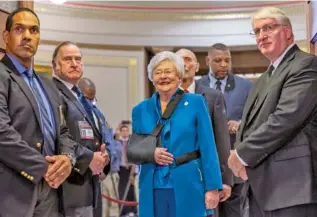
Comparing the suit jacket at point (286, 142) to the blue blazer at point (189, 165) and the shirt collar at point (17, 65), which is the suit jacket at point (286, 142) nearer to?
the blue blazer at point (189, 165)

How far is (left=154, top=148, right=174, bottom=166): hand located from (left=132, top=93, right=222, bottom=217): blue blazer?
0.04 meters

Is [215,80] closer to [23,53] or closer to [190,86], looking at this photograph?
[190,86]

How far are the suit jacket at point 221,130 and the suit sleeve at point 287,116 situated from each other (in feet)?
2.50

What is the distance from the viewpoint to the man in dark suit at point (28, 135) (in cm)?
212

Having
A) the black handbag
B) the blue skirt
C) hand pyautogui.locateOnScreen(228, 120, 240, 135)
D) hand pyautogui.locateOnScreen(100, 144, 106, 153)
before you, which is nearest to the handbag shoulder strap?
the black handbag

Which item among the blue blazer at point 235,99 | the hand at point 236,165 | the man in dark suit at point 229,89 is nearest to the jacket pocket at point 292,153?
the hand at point 236,165

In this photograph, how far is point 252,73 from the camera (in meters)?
8.42

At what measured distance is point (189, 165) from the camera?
2.50 metres

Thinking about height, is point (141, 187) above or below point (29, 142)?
below

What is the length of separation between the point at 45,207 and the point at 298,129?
114 centimetres

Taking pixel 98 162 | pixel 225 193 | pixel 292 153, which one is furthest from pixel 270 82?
pixel 98 162

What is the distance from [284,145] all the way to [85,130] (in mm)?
1116

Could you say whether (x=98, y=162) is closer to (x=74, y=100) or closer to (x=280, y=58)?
(x=74, y=100)

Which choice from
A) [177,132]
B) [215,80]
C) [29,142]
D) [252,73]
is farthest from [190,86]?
[252,73]
